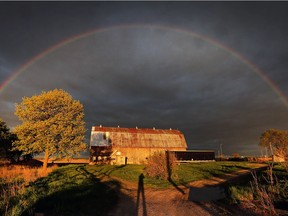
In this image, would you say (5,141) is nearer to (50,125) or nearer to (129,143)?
(50,125)

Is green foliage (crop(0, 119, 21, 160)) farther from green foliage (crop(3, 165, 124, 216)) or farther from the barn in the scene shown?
green foliage (crop(3, 165, 124, 216))

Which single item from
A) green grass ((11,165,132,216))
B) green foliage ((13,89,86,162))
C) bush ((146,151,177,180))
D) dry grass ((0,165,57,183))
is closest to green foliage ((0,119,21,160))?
green foliage ((13,89,86,162))

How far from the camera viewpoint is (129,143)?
53906 mm

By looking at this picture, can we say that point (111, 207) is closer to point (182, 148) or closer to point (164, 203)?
point (164, 203)

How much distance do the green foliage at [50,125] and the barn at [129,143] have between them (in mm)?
17837

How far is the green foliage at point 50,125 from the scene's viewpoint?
29922mm

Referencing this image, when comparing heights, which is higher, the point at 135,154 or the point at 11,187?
the point at 135,154

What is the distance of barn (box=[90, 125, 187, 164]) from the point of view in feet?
163

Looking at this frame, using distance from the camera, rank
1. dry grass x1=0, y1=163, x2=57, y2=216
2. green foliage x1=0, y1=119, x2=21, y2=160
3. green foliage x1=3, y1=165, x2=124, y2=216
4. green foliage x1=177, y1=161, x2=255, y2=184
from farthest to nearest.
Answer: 1. green foliage x1=0, y1=119, x2=21, y2=160
2. green foliage x1=177, y1=161, x2=255, y2=184
3. green foliage x1=3, y1=165, x2=124, y2=216
4. dry grass x1=0, y1=163, x2=57, y2=216

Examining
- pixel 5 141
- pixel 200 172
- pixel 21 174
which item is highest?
pixel 5 141

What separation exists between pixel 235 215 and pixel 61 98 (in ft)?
91.4

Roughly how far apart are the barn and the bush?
82.1 feet

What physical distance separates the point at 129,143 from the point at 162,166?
101 ft

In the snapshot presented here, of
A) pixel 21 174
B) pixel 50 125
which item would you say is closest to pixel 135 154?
pixel 50 125
